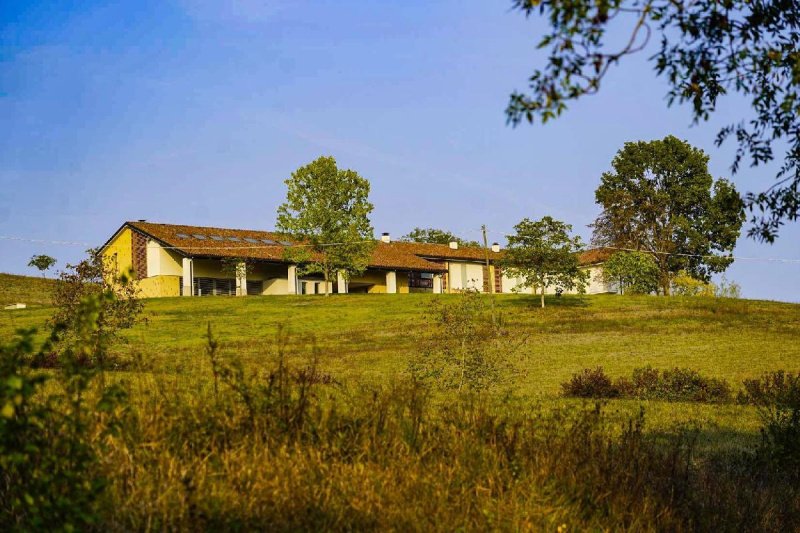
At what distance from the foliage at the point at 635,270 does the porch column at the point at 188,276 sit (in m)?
32.4

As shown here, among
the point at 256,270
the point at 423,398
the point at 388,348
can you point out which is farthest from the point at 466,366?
the point at 256,270

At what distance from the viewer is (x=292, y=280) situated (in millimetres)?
68250

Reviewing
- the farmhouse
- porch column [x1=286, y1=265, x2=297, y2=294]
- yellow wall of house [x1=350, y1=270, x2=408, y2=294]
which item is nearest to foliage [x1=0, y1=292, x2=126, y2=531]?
the farmhouse

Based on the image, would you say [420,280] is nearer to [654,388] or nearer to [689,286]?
[689,286]

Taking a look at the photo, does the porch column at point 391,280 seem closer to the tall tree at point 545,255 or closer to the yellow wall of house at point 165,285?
the yellow wall of house at point 165,285

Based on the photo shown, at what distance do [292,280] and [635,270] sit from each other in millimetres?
27047

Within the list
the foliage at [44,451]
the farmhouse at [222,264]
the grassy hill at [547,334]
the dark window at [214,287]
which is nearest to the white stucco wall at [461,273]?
the farmhouse at [222,264]

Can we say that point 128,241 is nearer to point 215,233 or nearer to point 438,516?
point 215,233

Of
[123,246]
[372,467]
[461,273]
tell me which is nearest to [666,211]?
[461,273]

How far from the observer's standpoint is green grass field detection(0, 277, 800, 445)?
76.0ft

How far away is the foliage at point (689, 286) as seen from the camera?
67.2 meters

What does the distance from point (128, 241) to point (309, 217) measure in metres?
18.1

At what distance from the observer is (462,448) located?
304 inches

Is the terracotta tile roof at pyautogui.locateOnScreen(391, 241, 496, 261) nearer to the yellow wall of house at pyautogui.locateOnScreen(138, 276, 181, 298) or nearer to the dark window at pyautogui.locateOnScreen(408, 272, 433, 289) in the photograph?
the dark window at pyautogui.locateOnScreen(408, 272, 433, 289)
